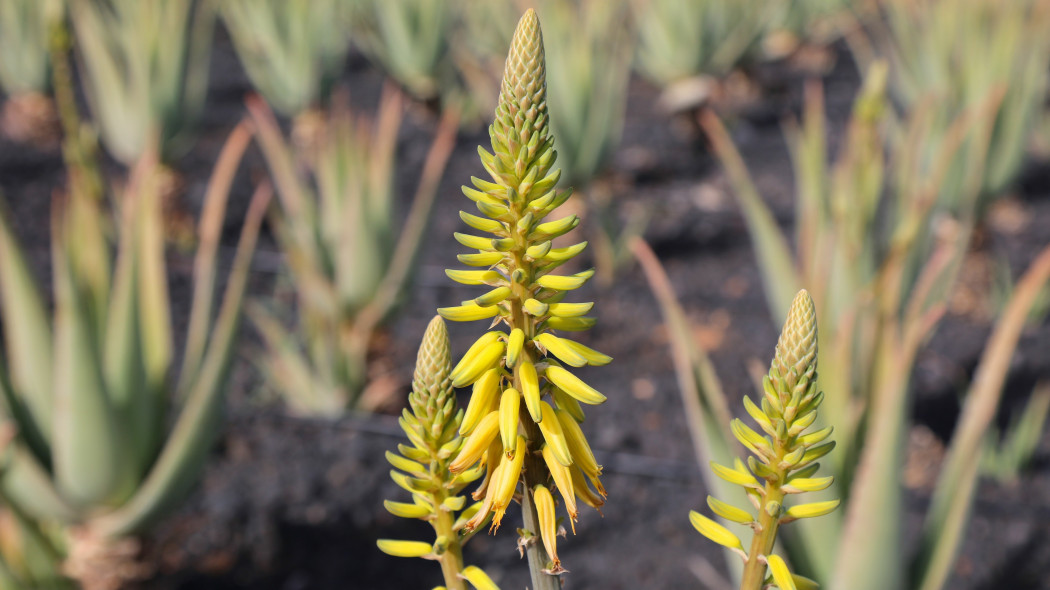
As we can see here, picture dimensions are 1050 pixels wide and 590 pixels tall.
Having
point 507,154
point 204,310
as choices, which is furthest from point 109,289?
point 507,154

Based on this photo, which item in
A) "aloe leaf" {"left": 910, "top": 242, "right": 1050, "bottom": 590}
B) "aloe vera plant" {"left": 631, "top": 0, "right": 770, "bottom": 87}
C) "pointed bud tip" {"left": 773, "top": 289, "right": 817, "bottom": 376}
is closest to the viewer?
"pointed bud tip" {"left": 773, "top": 289, "right": 817, "bottom": 376}

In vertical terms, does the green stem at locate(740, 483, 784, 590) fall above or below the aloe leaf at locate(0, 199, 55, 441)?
above

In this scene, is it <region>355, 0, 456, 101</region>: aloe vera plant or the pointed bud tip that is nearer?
the pointed bud tip

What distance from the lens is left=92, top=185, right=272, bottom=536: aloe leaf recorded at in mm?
1215

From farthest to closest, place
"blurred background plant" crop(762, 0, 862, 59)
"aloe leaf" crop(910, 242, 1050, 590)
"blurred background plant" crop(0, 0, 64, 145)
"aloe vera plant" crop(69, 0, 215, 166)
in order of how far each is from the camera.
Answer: "blurred background plant" crop(762, 0, 862, 59)
"blurred background plant" crop(0, 0, 64, 145)
"aloe vera plant" crop(69, 0, 215, 166)
"aloe leaf" crop(910, 242, 1050, 590)

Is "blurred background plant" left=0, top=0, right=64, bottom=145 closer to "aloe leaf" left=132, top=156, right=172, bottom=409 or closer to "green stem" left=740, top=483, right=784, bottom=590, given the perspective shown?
"aloe leaf" left=132, top=156, right=172, bottom=409

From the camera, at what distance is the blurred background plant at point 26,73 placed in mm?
3113

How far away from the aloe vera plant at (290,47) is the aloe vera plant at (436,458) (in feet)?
10.4

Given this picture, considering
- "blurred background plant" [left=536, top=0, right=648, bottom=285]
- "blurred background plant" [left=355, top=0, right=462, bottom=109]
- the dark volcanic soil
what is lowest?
the dark volcanic soil

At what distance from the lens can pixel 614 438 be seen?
2.07 metres

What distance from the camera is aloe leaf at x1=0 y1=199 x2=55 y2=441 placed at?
1186mm

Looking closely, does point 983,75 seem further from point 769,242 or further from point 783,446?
point 783,446

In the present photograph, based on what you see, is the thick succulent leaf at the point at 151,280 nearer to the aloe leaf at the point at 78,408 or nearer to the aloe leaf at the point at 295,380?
the aloe leaf at the point at 78,408

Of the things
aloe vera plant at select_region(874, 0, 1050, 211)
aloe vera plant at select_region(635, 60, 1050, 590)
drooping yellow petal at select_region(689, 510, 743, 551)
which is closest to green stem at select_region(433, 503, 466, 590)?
drooping yellow petal at select_region(689, 510, 743, 551)
